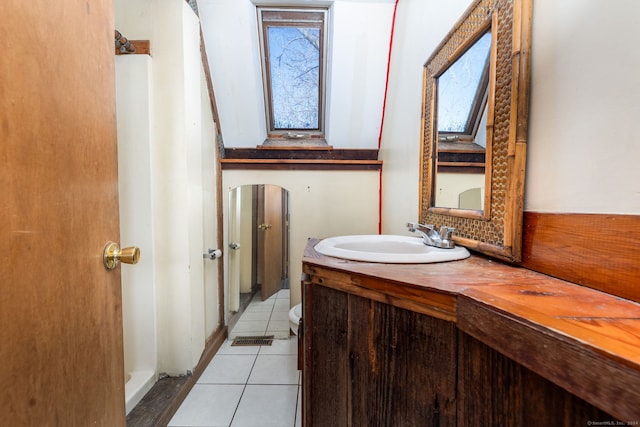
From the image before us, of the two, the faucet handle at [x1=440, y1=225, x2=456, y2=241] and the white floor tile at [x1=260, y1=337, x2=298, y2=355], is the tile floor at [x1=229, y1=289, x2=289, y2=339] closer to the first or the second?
the white floor tile at [x1=260, y1=337, x2=298, y2=355]

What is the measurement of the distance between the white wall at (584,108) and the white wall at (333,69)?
47.4 inches

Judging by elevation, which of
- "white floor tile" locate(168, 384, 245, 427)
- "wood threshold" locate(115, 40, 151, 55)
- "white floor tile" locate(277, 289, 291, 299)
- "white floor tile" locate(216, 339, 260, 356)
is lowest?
"white floor tile" locate(216, 339, 260, 356)

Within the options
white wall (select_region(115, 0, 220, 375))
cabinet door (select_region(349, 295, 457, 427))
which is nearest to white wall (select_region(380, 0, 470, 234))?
cabinet door (select_region(349, 295, 457, 427))

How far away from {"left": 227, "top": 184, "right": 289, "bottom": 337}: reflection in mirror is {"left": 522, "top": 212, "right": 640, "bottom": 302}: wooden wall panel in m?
1.68

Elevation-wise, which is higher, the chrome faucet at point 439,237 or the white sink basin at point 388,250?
the chrome faucet at point 439,237

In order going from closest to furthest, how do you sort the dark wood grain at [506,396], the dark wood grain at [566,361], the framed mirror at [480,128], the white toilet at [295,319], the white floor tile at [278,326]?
1. the dark wood grain at [566,361]
2. the dark wood grain at [506,396]
3. the framed mirror at [480,128]
4. the white toilet at [295,319]
5. the white floor tile at [278,326]

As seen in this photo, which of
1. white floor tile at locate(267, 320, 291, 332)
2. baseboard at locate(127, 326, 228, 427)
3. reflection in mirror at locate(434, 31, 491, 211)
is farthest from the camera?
white floor tile at locate(267, 320, 291, 332)

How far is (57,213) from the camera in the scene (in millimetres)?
500

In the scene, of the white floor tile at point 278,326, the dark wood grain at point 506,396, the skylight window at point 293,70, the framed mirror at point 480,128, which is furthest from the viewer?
the white floor tile at point 278,326

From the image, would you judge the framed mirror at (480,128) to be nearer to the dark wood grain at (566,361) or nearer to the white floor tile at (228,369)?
the dark wood grain at (566,361)

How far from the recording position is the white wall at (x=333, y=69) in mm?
1604

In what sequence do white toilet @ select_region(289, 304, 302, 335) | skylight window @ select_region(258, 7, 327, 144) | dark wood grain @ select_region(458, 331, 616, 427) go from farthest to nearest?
skylight window @ select_region(258, 7, 327, 144) < white toilet @ select_region(289, 304, 302, 335) < dark wood grain @ select_region(458, 331, 616, 427)

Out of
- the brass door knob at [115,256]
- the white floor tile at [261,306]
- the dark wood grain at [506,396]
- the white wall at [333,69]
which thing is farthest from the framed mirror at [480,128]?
the white floor tile at [261,306]

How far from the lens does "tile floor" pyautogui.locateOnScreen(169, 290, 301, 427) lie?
4.09 ft
